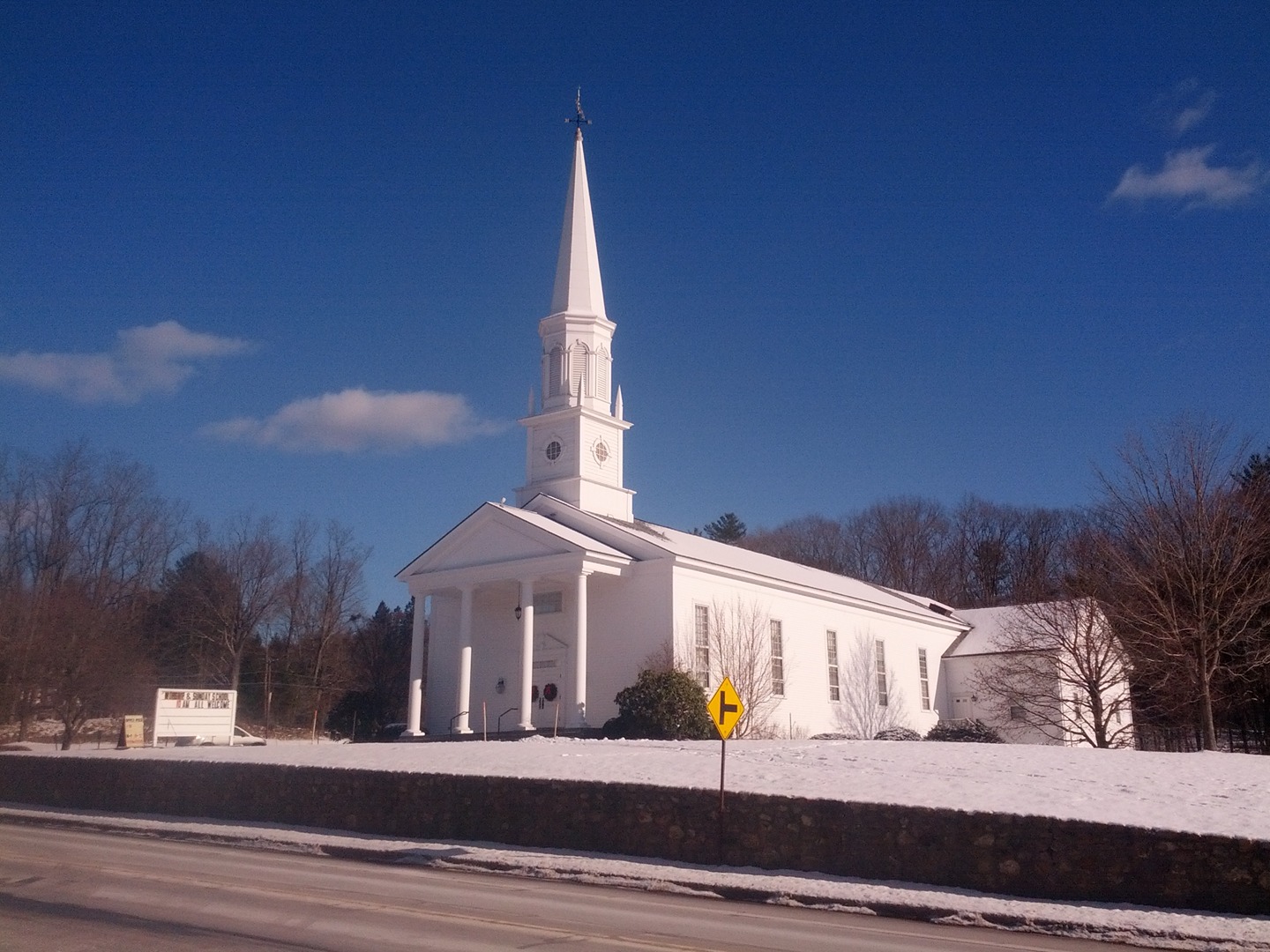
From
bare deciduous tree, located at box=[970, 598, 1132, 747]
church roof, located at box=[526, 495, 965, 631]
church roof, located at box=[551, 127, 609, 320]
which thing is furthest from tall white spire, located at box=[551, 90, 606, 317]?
bare deciduous tree, located at box=[970, 598, 1132, 747]

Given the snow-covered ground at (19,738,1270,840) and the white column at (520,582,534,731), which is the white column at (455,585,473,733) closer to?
the white column at (520,582,534,731)

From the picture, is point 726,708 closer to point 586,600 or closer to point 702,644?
point 702,644

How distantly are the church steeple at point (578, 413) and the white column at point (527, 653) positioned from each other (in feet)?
18.8

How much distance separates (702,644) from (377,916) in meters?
23.6

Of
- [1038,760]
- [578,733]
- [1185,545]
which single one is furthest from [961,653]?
[1038,760]

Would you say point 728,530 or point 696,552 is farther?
point 728,530

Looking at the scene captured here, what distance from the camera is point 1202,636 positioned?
2912 cm

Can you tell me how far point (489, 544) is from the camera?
36.2 m

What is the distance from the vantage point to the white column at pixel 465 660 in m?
34.7

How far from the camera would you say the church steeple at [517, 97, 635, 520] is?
129 ft

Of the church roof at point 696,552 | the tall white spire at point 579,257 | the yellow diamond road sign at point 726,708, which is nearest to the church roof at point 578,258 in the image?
the tall white spire at point 579,257

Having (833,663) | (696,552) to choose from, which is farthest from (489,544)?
(833,663)

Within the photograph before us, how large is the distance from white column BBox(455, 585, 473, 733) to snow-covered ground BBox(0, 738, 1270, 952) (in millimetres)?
9199

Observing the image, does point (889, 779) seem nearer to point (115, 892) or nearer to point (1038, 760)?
point (1038, 760)
